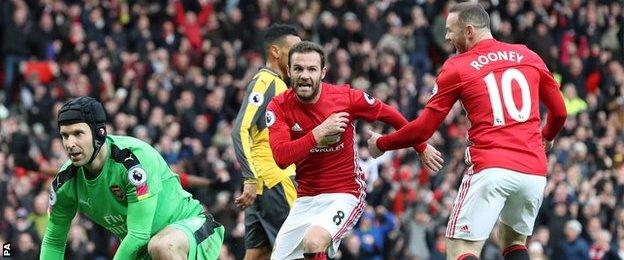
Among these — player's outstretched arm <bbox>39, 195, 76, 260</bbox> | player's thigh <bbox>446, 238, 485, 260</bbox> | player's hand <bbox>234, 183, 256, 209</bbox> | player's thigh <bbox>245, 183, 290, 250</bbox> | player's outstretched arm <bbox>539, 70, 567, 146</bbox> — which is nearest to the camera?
player's outstretched arm <bbox>39, 195, 76, 260</bbox>

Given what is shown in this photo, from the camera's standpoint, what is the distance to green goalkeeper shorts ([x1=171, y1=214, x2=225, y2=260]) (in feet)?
34.2

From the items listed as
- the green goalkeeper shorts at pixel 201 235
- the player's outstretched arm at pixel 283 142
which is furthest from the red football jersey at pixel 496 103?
the green goalkeeper shorts at pixel 201 235

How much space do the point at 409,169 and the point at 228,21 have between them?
5722mm

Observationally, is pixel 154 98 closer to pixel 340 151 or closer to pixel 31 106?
pixel 31 106

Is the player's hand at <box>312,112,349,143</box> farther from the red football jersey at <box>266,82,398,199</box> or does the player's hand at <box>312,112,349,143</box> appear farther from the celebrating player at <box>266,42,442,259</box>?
the red football jersey at <box>266,82,398,199</box>

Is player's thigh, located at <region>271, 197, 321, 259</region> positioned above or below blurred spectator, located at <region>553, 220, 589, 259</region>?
above

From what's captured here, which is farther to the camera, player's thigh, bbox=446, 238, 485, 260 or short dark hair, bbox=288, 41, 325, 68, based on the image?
short dark hair, bbox=288, 41, 325, 68

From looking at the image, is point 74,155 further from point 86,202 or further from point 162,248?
point 162,248

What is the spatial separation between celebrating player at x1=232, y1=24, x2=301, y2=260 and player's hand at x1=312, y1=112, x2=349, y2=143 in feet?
5.98

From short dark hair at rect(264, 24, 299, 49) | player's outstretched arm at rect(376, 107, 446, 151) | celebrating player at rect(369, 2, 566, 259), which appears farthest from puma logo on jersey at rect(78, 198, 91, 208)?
short dark hair at rect(264, 24, 299, 49)

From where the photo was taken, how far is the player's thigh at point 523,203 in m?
10.4

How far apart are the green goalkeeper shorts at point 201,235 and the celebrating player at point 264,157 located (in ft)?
4.89

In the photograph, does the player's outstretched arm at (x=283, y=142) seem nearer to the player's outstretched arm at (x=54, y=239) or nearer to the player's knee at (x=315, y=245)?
the player's knee at (x=315, y=245)

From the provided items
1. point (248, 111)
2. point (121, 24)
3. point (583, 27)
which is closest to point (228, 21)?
point (121, 24)
